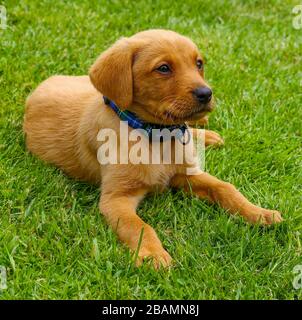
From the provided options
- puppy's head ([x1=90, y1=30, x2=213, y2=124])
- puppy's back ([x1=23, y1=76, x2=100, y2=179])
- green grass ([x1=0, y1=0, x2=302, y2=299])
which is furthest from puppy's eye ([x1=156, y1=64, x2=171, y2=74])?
green grass ([x1=0, y1=0, x2=302, y2=299])

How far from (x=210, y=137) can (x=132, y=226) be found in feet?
4.86

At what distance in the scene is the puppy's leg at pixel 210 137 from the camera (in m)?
4.90

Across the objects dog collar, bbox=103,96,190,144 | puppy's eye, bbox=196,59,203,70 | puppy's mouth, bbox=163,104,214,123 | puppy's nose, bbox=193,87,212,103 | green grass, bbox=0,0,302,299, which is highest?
puppy's eye, bbox=196,59,203,70

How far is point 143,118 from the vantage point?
13.3ft

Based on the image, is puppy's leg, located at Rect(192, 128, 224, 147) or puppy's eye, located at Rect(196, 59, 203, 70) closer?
puppy's eye, located at Rect(196, 59, 203, 70)

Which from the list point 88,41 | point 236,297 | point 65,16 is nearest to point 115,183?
point 236,297

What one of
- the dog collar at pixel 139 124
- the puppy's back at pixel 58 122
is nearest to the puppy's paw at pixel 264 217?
→ the dog collar at pixel 139 124

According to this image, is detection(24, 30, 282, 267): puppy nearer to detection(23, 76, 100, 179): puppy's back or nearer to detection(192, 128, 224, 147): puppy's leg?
detection(23, 76, 100, 179): puppy's back

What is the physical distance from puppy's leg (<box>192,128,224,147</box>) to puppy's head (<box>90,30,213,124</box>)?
959 mm

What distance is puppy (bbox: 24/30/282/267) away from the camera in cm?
378

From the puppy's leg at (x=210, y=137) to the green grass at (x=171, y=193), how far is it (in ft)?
0.25

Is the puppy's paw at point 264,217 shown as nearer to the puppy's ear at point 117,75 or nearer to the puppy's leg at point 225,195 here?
the puppy's leg at point 225,195

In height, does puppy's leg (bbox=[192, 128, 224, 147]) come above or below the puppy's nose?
below

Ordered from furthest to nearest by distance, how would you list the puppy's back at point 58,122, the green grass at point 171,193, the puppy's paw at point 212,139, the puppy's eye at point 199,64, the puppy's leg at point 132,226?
the puppy's paw at point 212,139, the puppy's back at point 58,122, the puppy's eye at point 199,64, the puppy's leg at point 132,226, the green grass at point 171,193
